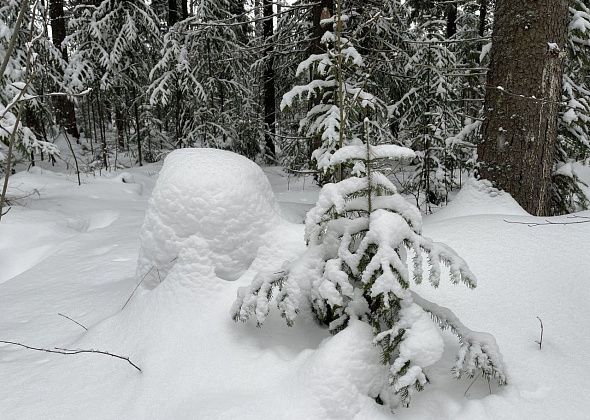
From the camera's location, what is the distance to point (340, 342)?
194cm

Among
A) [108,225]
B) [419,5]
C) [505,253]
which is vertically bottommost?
[108,225]

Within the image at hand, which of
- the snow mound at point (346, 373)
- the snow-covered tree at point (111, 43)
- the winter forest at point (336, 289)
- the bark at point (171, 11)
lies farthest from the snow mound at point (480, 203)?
the bark at point (171, 11)

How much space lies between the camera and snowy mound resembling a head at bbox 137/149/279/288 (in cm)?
258

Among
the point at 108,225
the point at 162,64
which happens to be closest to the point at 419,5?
the point at 162,64

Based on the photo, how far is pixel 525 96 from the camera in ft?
12.1

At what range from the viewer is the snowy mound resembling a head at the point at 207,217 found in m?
2.58

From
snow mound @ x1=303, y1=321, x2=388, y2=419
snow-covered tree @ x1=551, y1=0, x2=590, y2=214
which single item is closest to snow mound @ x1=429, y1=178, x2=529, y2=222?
snow-covered tree @ x1=551, y1=0, x2=590, y2=214

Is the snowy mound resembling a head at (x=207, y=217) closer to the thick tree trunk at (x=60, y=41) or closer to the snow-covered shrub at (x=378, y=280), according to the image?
the snow-covered shrub at (x=378, y=280)

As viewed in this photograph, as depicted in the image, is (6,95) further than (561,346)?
Yes

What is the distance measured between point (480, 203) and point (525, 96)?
3.46 feet

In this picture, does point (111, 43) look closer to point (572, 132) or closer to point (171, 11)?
Result: point (171, 11)

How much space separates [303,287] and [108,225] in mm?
4395

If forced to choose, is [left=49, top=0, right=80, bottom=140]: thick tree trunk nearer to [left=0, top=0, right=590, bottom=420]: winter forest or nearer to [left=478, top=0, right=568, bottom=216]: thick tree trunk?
[left=0, top=0, right=590, bottom=420]: winter forest

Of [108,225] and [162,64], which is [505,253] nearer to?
[108,225]
